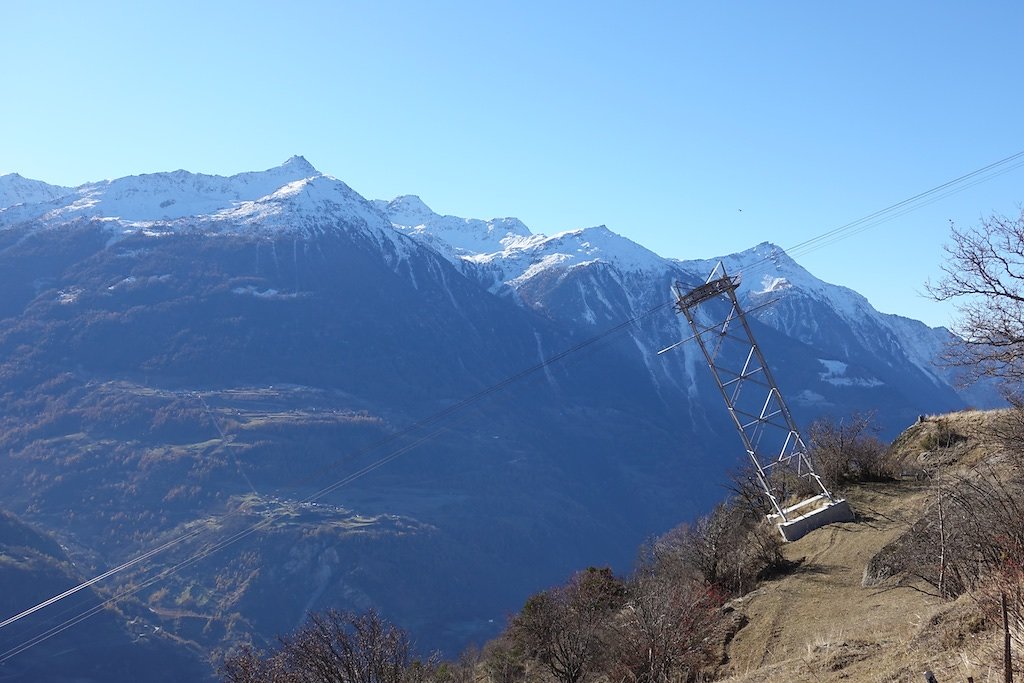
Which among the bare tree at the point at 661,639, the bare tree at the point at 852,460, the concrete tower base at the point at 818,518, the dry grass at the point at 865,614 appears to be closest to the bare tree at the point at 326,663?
the bare tree at the point at 661,639

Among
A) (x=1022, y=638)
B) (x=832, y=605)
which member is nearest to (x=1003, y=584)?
(x=1022, y=638)

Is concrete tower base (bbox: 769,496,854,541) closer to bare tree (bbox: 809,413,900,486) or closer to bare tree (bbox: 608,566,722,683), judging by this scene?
bare tree (bbox: 809,413,900,486)

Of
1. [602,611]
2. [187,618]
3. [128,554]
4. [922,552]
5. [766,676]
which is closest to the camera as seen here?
[766,676]

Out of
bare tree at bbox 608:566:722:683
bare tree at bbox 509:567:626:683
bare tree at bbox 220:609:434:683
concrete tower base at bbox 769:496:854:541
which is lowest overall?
bare tree at bbox 509:567:626:683

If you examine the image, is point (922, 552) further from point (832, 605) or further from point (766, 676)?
point (766, 676)

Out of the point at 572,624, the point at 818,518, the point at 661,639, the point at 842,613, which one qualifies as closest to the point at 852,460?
the point at 818,518

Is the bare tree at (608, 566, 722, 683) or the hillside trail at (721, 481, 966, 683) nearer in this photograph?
the hillside trail at (721, 481, 966, 683)

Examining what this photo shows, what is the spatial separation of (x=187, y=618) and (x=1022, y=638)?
18454cm

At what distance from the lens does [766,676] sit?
15.9 m

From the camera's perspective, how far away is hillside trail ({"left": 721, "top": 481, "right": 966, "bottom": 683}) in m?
13.7

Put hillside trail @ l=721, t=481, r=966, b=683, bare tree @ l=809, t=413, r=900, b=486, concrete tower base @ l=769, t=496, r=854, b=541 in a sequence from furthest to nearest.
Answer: bare tree @ l=809, t=413, r=900, b=486 < concrete tower base @ l=769, t=496, r=854, b=541 < hillside trail @ l=721, t=481, r=966, b=683

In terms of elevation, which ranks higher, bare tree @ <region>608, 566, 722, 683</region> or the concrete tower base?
bare tree @ <region>608, 566, 722, 683</region>

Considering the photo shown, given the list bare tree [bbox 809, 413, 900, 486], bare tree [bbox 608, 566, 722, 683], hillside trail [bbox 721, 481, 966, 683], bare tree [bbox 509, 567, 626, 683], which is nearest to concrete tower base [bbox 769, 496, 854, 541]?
hillside trail [bbox 721, 481, 966, 683]

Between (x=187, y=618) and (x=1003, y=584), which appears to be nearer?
(x=1003, y=584)
